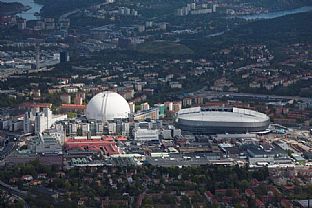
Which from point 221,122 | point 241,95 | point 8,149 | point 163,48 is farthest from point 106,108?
point 163,48

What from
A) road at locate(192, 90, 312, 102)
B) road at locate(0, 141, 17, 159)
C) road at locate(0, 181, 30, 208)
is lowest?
road at locate(0, 181, 30, 208)

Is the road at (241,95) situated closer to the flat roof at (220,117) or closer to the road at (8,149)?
the flat roof at (220,117)

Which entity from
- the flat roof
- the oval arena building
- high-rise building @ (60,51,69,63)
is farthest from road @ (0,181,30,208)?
high-rise building @ (60,51,69,63)

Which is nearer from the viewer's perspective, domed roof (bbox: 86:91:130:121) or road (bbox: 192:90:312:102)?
domed roof (bbox: 86:91:130:121)

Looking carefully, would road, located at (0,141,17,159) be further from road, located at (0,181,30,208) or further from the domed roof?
road, located at (0,181,30,208)

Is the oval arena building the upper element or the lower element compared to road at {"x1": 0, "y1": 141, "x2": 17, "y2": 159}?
upper

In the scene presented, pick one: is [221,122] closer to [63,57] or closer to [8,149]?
[8,149]
